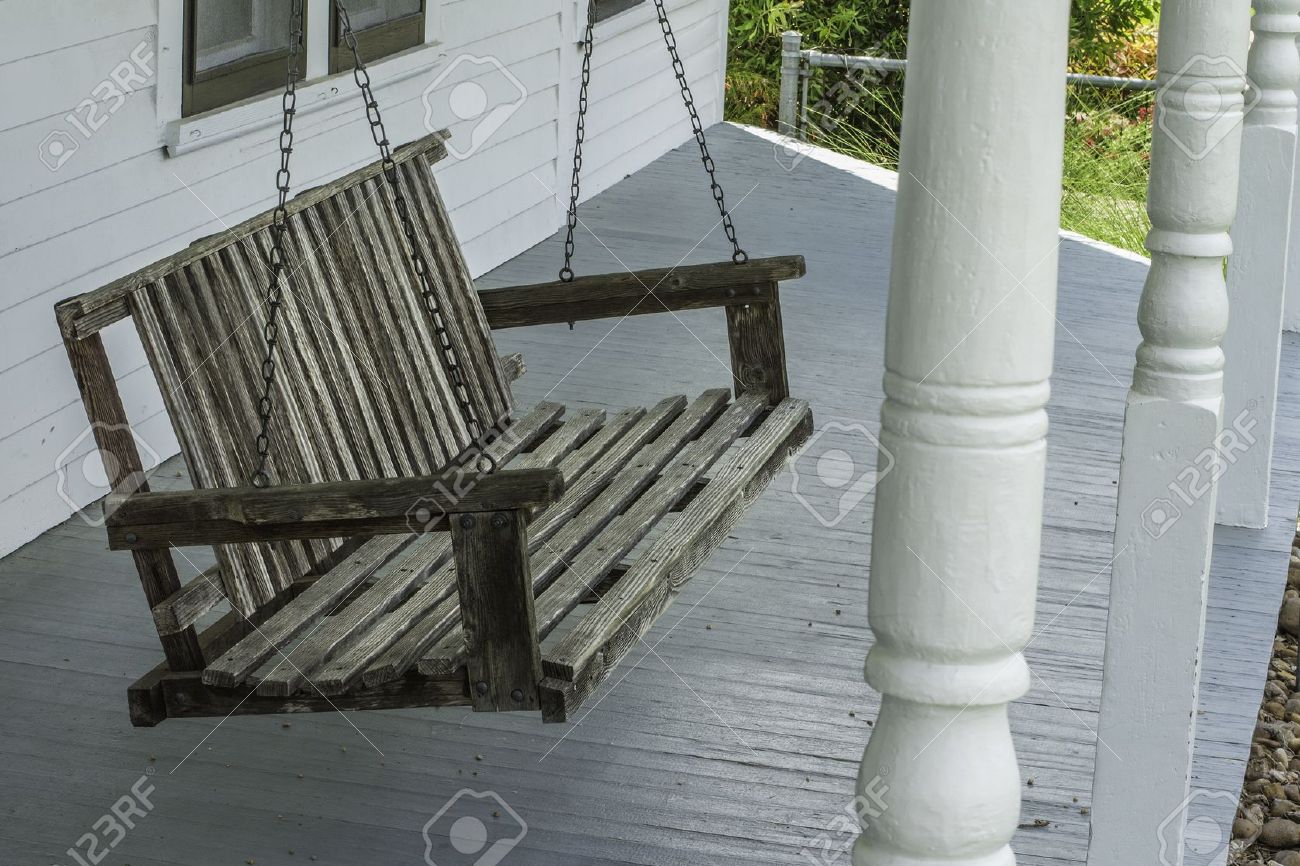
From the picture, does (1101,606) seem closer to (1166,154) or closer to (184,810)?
(1166,154)

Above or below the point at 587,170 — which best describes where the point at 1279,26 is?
above

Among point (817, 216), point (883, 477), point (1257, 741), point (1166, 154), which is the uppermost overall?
point (1166, 154)

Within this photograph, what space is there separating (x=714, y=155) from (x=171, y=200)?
496cm

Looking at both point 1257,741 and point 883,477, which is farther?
point 1257,741

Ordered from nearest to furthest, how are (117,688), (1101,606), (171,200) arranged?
(117,688)
(1101,606)
(171,200)

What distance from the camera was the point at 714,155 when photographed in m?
8.69

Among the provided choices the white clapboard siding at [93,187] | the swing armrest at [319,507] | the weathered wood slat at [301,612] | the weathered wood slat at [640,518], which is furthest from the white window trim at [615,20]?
the swing armrest at [319,507]

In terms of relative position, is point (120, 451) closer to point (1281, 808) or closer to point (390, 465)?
point (390, 465)

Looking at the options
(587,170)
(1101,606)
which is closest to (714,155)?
(587,170)

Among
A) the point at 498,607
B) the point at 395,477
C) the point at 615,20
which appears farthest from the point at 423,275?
the point at 615,20

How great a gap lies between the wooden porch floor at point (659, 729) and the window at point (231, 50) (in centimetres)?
112

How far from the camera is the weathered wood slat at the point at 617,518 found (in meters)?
2.49

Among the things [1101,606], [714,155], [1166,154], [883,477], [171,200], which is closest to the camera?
[883,477]

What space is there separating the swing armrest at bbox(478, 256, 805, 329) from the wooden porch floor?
2.47ft
